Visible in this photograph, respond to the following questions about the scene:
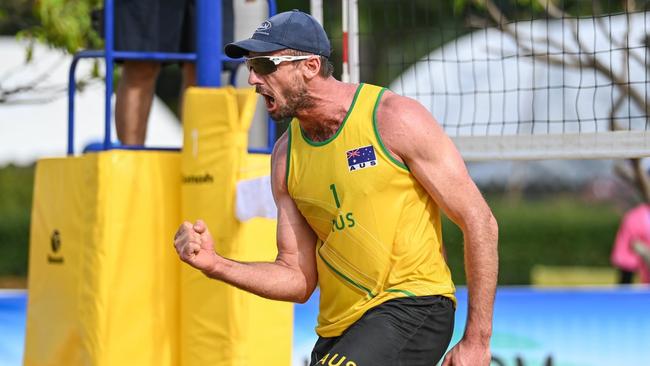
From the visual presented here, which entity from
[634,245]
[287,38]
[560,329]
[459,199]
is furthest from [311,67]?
[634,245]

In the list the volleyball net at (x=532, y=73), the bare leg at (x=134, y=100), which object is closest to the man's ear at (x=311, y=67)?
the volleyball net at (x=532, y=73)

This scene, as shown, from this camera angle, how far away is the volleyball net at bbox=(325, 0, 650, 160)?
22.1ft

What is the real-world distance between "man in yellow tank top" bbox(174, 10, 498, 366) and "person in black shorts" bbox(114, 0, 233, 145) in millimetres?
2751

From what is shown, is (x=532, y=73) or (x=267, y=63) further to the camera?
(x=532, y=73)

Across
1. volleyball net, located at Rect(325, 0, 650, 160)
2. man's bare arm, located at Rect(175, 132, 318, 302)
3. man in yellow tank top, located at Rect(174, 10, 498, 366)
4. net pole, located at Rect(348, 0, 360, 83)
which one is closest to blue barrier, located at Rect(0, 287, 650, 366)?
volleyball net, located at Rect(325, 0, 650, 160)

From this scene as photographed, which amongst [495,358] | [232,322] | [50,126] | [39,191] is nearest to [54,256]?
[39,191]

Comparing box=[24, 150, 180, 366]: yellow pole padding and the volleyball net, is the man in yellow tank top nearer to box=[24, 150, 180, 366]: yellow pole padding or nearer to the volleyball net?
the volleyball net

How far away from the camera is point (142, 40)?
7.59 m

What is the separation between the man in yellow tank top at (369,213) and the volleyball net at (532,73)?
195 centimetres

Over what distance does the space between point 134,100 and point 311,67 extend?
3.00m

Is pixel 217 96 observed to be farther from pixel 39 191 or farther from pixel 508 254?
pixel 508 254

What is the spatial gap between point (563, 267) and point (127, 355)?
14289 millimetres

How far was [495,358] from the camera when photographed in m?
8.67

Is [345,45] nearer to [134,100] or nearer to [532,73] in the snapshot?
[134,100]
